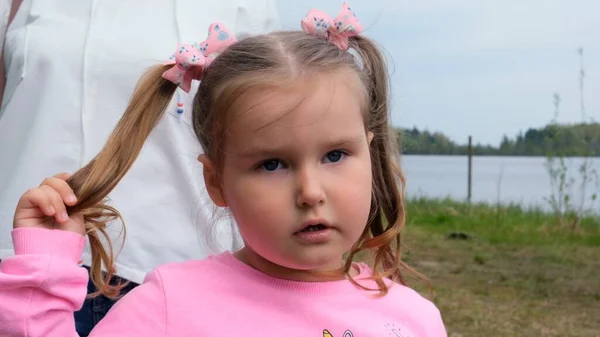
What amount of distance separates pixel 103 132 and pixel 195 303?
53cm

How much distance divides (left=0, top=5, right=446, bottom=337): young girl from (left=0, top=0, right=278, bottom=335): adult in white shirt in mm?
169

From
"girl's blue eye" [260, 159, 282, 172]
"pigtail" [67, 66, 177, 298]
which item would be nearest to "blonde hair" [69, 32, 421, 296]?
"pigtail" [67, 66, 177, 298]

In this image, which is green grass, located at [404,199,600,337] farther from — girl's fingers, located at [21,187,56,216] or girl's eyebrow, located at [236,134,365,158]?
girl's fingers, located at [21,187,56,216]

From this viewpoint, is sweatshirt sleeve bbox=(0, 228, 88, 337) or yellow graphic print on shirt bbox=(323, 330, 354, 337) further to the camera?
yellow graphic print on shirt bbox=(323, 330, 354, 337)

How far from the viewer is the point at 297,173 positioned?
4.58ft

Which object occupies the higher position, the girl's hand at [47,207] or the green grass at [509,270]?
the girl's hand at [47,207]

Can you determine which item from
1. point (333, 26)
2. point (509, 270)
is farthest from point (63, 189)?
point (509, 270)

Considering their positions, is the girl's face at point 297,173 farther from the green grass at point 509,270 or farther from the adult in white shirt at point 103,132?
the green grass at point 509,270

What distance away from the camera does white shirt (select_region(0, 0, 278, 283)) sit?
1.79 meters

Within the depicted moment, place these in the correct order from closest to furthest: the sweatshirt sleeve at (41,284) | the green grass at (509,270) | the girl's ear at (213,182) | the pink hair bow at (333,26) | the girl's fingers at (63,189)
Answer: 1. the sweatshirt sleeve at (41,284)
2. the girl's fingers at (63,189)
3. the girl's ear at (213,182)
4. the pink hair bow at (333,26)
5. the green grass at (509,270)

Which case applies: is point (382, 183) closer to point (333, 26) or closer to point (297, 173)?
point (333, 26)

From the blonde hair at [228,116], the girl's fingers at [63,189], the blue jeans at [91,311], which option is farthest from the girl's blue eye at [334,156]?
the blue jeans at [91,311]

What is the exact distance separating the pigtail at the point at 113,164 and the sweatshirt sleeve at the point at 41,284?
8 cm

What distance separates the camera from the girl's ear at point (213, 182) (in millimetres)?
1555
